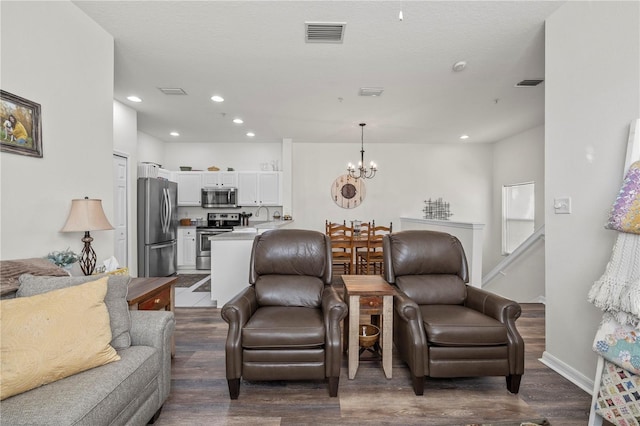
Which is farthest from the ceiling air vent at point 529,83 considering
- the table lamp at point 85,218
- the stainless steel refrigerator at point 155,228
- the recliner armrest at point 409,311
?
the stainless steel refrigerator at point 155,228

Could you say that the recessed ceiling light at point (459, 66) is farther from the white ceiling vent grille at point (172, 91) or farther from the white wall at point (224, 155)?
the white wall at point (224, 155)

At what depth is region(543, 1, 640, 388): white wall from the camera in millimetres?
1855

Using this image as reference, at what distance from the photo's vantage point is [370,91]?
3.77 metres

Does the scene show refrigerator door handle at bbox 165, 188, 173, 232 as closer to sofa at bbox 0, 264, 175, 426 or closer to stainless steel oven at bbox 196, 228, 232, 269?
stainless steel oven at bbox 196, 228, 232, 269

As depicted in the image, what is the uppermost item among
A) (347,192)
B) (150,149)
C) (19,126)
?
(150,149)

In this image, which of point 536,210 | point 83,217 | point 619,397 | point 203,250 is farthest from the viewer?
point 203,250

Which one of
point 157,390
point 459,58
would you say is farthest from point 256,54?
point 157,390

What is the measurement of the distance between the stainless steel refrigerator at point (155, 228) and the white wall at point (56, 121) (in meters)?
2.07

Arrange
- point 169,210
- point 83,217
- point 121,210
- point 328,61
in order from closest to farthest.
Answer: point 83,217, point 328,61, point 121,210, point 169,210

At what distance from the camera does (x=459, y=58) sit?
3.02m

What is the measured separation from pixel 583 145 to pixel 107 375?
10.8 feet

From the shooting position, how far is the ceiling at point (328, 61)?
2348 mm

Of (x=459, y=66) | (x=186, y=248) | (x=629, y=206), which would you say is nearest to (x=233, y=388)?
(x=629, y=206)

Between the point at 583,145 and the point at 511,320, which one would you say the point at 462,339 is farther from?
the point at 583,145
